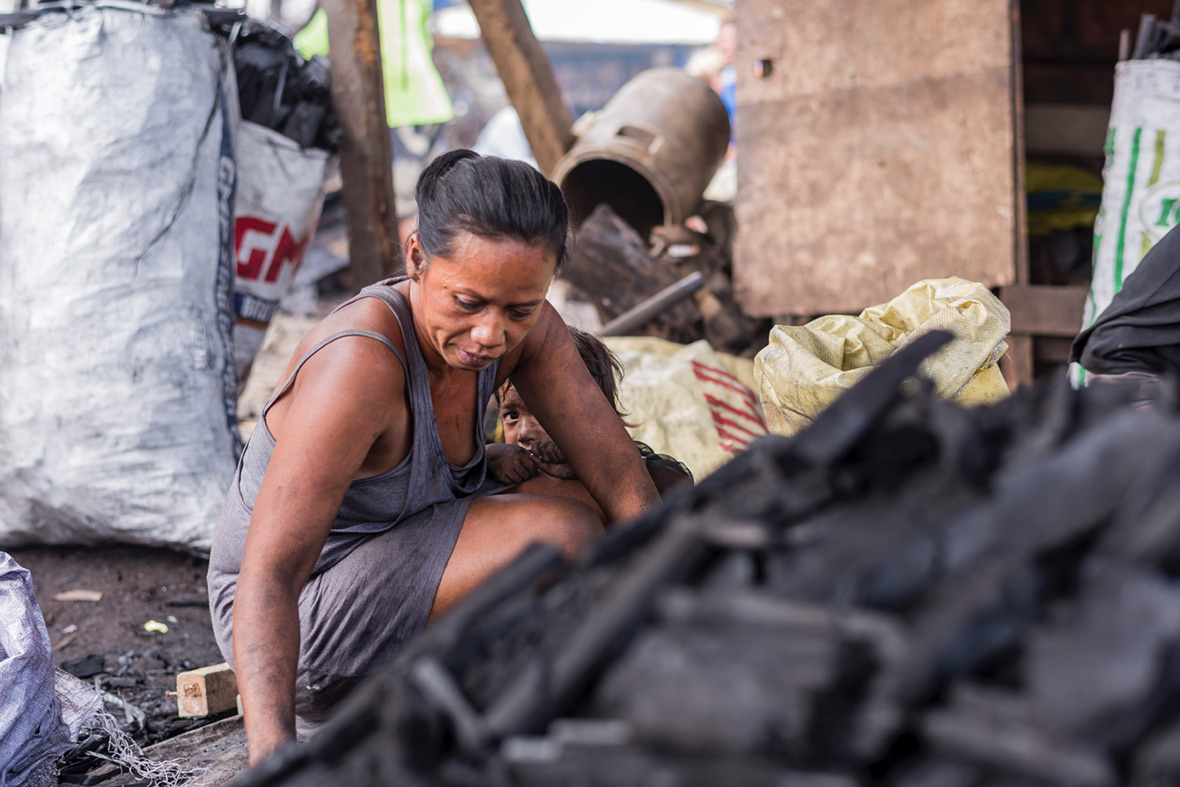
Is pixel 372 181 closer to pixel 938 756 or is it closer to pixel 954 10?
pixel 954 10

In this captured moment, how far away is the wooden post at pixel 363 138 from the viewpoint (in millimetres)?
3922

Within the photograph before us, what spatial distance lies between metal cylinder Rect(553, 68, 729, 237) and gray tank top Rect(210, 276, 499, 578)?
2.64m

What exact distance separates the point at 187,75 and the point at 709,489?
274 centimetres

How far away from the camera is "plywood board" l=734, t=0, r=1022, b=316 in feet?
12.3

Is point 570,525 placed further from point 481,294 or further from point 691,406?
point 691,406

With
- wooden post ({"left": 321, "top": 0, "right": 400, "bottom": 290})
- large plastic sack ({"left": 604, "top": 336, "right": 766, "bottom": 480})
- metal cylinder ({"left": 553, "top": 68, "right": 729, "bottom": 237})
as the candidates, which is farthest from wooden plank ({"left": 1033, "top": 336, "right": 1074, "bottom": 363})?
wooden post ({"left": 321, "top": 0, "right": 400, "bottom": 290})

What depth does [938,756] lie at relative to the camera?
770mm

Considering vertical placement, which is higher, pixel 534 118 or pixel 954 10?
pixel 954 10

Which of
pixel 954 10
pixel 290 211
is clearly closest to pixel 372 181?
pixel 290 211

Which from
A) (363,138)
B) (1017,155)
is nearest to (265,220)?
(363,138)

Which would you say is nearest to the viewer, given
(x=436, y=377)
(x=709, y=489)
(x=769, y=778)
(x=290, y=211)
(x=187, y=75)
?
(x=769, y=778)

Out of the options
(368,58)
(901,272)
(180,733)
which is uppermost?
(368,58)

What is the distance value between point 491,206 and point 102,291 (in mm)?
1859

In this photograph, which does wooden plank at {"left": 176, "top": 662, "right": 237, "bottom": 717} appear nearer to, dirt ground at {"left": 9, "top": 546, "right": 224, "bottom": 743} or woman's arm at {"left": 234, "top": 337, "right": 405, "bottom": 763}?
dirt ground at {"left": 9, "top": 546, "right": 224, "bottom": 743}
